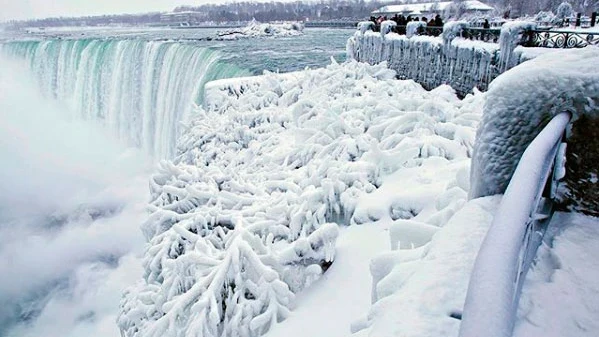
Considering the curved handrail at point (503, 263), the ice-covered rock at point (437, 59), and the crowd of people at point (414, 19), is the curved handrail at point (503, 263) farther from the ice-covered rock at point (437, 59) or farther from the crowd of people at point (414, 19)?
the crowd of people at point (414, 19)

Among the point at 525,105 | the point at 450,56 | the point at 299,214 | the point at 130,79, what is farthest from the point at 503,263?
the point at 130,79

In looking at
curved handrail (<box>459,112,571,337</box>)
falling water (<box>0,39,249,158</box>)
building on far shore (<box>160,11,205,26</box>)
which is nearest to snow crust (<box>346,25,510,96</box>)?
falling water (<box>0,39,249,158</box>)

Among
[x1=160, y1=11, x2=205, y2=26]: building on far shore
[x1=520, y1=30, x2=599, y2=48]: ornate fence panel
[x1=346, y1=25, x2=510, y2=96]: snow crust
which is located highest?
[x1=160, y1=11, x2=205, y2=26]: building on far shore

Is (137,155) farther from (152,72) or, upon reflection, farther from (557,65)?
(557,65)

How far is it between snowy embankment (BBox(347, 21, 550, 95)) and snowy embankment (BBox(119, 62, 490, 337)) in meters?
1.36

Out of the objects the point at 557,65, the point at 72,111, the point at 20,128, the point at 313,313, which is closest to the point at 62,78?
the point at 72,111

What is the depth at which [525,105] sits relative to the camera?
231cm

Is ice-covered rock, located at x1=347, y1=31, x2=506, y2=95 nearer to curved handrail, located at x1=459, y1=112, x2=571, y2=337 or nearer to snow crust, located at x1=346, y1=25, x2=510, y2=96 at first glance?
snow crust, located at x1=346, y1=25, x2=510, y2=96

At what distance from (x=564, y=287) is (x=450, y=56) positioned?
1213 centimetres

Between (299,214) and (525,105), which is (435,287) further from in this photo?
(299,214)

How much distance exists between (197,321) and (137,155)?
22753 millimetres

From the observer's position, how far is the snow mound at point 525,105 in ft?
7.27

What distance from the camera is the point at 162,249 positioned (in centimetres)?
595

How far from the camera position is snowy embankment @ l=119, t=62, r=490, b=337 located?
14.9 feet
